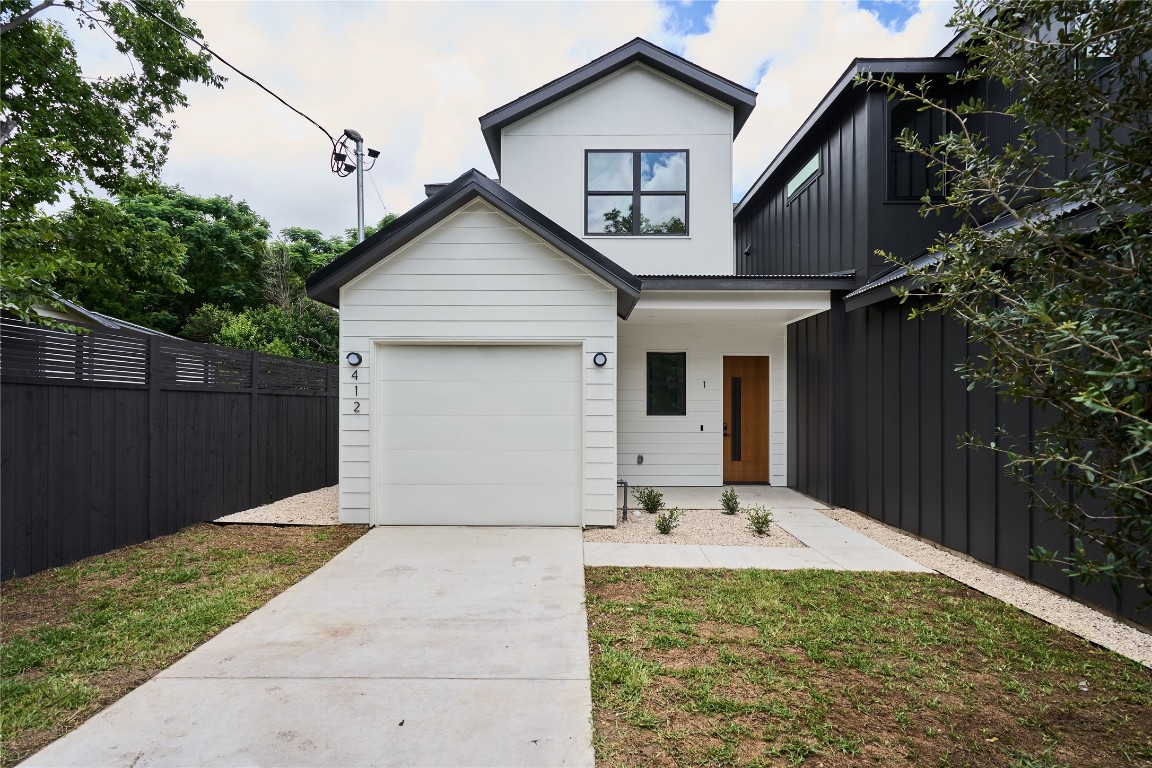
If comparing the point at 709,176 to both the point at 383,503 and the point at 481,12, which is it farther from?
the point at 383,503

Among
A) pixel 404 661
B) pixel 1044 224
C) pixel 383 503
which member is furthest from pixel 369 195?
pixel 1044 224

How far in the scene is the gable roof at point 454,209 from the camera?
6.28m

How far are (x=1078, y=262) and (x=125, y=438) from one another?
744cm

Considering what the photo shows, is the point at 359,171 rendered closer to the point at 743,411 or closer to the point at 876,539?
the point at 743,411

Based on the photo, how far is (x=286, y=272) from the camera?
1852cm

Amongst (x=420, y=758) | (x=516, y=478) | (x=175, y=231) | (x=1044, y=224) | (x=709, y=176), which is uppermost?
(x=175, y=231)

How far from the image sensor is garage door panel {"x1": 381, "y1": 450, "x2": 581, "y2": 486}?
21.7 ft

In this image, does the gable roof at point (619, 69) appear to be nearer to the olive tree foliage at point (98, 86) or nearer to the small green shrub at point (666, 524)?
the olive tree foliage at point (98, 86)

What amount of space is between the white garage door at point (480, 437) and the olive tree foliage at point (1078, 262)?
458 cm

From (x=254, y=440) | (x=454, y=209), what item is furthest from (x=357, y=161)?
(x=454, y=209)

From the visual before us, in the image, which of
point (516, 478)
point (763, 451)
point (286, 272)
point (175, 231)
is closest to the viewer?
point (516, 478)

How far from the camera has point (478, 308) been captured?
657 centimetres

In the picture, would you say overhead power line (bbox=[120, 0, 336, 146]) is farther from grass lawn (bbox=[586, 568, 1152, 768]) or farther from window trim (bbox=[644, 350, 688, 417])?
grass lawn (bbox=[586, 568, 1152, 768])

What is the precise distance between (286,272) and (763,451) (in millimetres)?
16404
